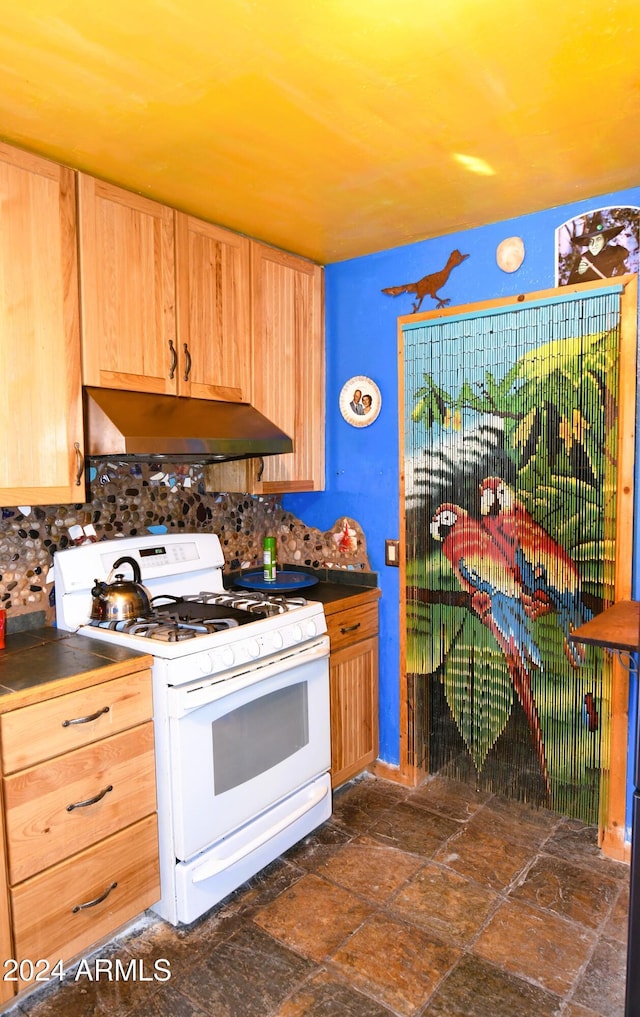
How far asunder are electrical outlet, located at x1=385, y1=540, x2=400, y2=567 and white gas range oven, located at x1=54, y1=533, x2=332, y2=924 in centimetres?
52

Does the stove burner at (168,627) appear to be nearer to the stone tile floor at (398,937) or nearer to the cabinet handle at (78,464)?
the cabinet handle at (78,464)

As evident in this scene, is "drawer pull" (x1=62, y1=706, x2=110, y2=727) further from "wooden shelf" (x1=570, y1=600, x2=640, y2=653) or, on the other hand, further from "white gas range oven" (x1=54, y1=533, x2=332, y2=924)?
"wooden shelf" (x1=570, y1=600, x2=640, y2=653)

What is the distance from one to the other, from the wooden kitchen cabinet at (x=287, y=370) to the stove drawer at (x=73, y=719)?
108 cm

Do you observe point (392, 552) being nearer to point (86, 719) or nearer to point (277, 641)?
point (277, 641)

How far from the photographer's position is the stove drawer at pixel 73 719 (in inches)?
63.3

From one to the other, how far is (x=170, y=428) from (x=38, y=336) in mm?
483

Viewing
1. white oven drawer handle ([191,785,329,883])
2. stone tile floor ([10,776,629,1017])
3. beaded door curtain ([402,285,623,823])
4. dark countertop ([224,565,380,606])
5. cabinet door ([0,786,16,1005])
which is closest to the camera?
cabinet door ([0,786,16,1005])

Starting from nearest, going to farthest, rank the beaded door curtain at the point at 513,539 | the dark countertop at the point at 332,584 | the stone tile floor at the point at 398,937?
the stone tile floor at the point at 398,937, the beaded door curtain at the point at 513,539, the dark countertop at the point at 332,584

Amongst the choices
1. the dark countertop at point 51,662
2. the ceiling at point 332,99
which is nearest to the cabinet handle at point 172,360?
the ceiling at point 332,99

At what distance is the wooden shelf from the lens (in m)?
1.72

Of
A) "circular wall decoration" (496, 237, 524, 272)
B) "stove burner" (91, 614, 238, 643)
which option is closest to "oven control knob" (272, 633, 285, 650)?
"stove burner" (91, 614, 238, 643)

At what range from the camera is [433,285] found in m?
2.67

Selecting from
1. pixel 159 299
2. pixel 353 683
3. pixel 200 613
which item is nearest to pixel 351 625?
pixel 353 683

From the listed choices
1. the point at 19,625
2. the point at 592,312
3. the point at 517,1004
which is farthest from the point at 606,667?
the point at 19,625
